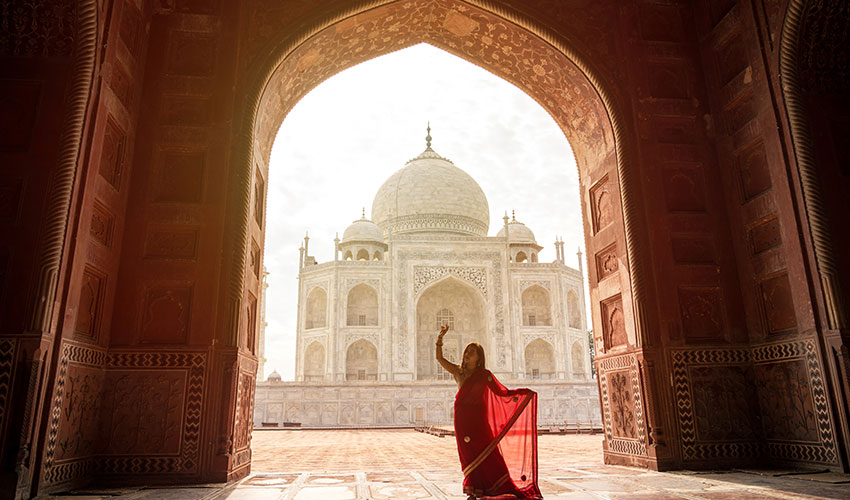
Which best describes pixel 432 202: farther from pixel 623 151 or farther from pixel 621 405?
pixel 621 405

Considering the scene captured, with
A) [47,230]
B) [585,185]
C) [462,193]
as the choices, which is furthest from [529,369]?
[47,230]

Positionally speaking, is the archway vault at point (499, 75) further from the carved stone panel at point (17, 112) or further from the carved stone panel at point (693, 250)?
the carved stone panel at point (17, 112)

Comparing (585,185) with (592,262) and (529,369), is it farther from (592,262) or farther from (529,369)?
(529,369)

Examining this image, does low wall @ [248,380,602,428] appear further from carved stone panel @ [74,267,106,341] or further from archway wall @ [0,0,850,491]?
carved stone panel @ [74,267,106,341]

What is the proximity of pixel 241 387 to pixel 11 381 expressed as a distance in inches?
70.1

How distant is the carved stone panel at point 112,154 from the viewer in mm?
4660

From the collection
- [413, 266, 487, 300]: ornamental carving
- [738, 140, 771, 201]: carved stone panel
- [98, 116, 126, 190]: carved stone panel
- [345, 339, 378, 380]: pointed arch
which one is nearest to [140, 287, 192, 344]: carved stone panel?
[98, 116, 126, 190]: carved stone panel

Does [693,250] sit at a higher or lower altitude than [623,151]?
lower

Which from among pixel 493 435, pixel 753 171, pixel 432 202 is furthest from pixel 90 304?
pixel 432 202

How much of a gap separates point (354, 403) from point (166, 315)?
14.2 m

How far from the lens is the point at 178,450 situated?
4.56m

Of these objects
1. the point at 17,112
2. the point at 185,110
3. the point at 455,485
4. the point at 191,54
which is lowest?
the point at 455,485

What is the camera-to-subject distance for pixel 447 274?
2266cm

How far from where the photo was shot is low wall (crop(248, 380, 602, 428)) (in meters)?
18.2
